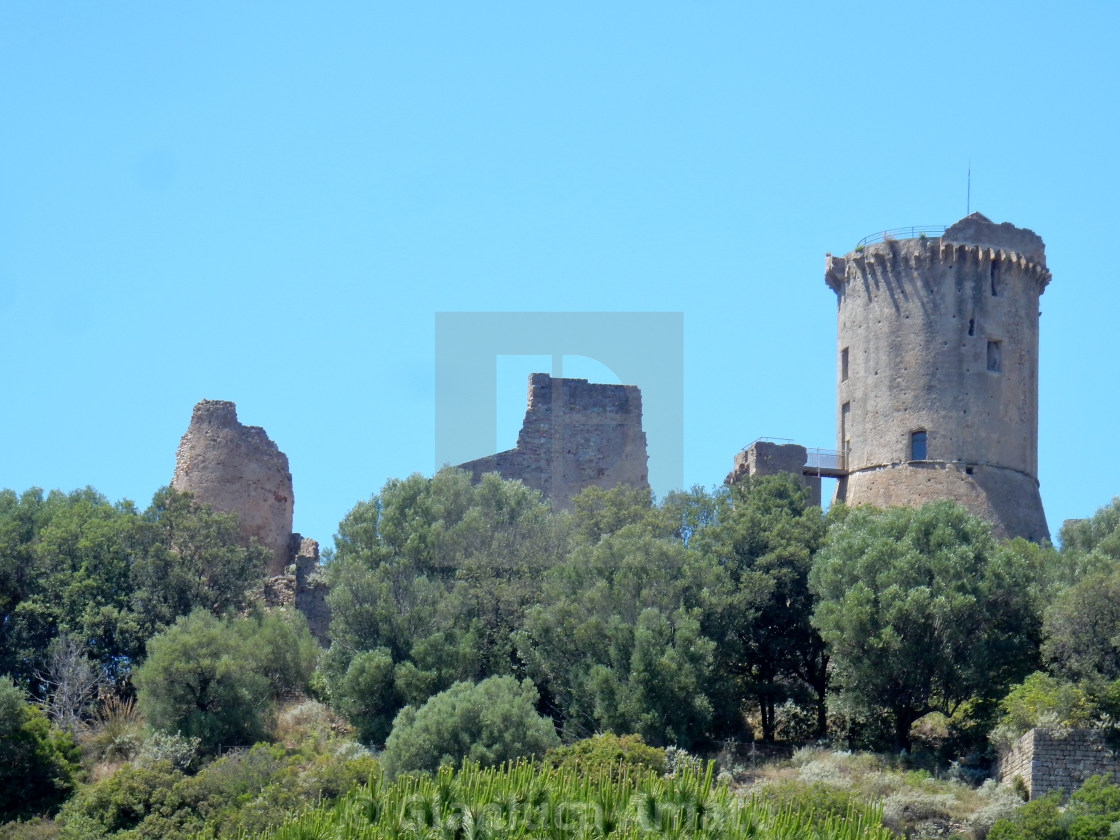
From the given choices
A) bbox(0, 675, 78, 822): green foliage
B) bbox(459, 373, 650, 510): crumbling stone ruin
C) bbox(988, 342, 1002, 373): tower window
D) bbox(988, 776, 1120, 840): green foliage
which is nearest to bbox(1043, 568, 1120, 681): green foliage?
bbox(988, 776, 1120, 840): green foliage

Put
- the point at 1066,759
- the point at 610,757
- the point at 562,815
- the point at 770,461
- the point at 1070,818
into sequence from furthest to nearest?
the point at 770,461 → the point at 1066,759 → the point at 610,757 → the point at 1070,818 → the point at 562,815

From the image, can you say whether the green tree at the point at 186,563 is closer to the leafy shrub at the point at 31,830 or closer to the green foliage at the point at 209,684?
the green foliage at the point at 209,684

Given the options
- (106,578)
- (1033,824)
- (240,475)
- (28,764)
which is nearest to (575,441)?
(240,475)

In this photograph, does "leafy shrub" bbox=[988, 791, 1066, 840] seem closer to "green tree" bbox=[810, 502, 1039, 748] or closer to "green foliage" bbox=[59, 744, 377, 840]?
"green tree" bbox=[810, 502, 1039, 748]

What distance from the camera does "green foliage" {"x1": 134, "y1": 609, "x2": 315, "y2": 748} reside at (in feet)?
107

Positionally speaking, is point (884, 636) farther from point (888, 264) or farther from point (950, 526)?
point (888, 264)

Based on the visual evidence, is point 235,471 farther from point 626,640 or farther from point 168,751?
point 626,640

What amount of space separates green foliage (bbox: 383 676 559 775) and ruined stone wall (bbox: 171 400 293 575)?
9.02 metres

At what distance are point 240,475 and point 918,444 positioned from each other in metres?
14.1

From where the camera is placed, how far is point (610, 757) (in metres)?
28.6

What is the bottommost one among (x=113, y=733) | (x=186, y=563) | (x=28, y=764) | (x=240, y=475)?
(x=28, y=764)

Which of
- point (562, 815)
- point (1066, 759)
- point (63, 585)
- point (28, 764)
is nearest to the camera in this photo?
point (562, 815)

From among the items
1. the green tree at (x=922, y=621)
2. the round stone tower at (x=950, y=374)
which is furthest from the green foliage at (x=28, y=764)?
the round stone tower at (x=950, y=374)

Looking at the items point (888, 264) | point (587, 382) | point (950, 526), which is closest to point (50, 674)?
point (587, 382)
